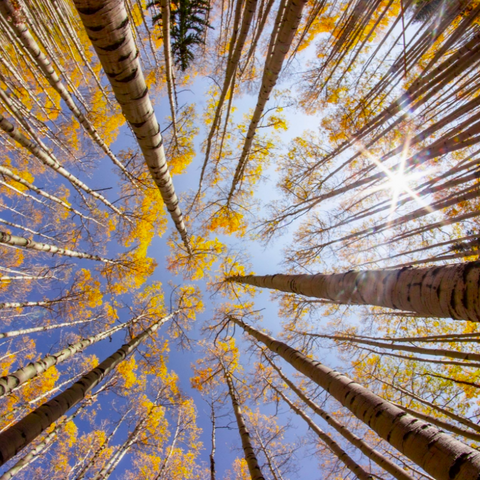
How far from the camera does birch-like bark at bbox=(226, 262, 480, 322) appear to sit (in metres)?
1.14

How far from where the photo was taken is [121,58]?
1.43 metres

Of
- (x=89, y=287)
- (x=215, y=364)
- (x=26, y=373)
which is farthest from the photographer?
(x=215, y=364)

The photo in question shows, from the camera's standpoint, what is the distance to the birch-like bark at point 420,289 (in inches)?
44.9

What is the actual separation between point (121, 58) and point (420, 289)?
93.4 inches

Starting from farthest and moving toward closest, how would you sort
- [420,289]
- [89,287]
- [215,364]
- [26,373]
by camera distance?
1. [215,364]
2. [89,287]
3. [26,373]
4. [420,289]

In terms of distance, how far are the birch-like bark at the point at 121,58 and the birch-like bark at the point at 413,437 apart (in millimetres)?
2985

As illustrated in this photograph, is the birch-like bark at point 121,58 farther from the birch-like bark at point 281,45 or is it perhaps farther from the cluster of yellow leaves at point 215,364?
the cluster of yellow leaves at point 215,364

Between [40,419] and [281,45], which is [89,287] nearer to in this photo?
[40,419]

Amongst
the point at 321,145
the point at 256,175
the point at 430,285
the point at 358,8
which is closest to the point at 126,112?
the point at 430,285

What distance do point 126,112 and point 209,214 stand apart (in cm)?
612

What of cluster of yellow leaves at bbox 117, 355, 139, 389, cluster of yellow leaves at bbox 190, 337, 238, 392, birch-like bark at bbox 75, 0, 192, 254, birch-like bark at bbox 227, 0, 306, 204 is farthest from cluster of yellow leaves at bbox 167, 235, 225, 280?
birch-like bark at bbox 75, 0, 192, 254

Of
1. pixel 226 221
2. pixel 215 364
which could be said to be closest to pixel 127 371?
pixel 215 364

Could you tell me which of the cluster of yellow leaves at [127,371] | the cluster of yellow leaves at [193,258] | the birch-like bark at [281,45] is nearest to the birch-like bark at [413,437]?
the birch-like bark at [281,45]

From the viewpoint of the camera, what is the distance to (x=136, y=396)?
9.52 m
